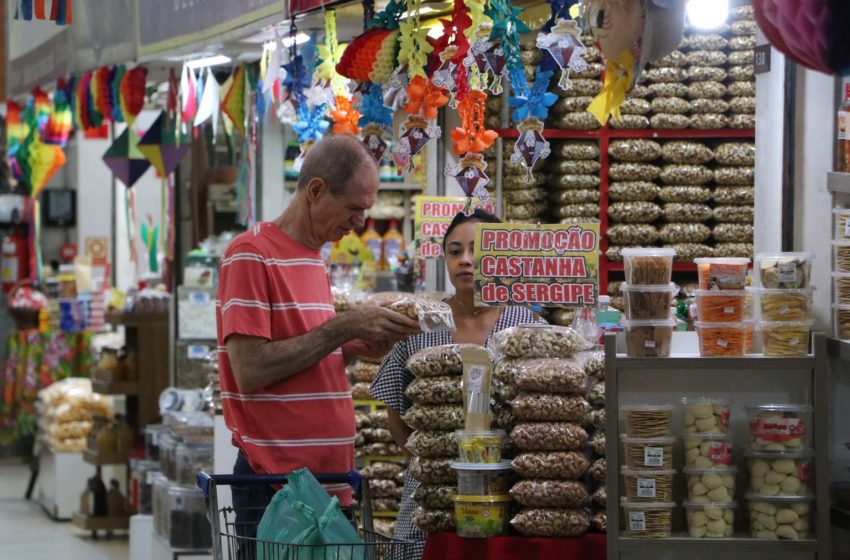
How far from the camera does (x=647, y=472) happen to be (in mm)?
3338

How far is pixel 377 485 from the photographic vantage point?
6027 millimetres

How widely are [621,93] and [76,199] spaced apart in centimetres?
1281

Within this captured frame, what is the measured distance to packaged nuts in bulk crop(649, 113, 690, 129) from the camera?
744cm

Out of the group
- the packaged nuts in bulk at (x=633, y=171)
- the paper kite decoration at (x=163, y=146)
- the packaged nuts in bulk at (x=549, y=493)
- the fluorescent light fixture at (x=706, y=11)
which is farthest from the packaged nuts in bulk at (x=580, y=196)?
the packaged nuts in bulk at (x=549, y=493)

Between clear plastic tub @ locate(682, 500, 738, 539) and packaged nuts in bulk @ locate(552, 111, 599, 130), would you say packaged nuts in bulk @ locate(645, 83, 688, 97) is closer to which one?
packaged nuts in bulk @ locate(552, 111, 599, 130)

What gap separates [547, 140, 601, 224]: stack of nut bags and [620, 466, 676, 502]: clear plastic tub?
4098 millimetres

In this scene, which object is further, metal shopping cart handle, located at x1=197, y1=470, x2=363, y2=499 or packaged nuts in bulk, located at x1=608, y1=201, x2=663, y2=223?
packaged nuts in bulk, located at x1=608, y1=201, x2=663, y2=223

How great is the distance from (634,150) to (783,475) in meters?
4.25

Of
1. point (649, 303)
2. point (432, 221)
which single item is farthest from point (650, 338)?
point (432, 221)

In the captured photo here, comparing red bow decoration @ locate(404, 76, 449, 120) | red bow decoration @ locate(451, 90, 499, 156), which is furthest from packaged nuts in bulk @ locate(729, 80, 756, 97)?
red bow decoration @ locate(404, 76, 449, 120)

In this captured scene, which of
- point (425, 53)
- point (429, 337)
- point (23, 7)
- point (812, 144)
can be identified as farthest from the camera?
point (23, 7)

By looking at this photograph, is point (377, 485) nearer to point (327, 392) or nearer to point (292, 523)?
point (327, 392)

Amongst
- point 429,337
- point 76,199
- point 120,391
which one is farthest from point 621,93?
point 76,199

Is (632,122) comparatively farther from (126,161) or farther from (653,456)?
(653,456)
